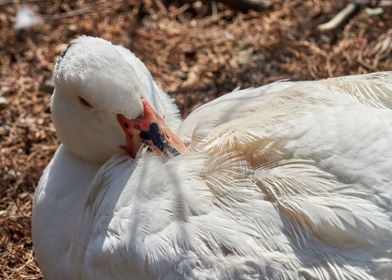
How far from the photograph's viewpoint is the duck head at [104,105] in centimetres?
316

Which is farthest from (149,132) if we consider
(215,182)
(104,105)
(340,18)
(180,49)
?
(340,18)

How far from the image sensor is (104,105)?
126 inches

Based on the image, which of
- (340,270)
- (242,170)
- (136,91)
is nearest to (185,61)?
(136,91)

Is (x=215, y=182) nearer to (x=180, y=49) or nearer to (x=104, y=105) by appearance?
(x=104, y=105)

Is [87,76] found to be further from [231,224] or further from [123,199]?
[231,224]

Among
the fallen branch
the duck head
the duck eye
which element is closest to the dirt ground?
the fallen branch

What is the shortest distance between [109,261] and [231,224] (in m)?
0.46

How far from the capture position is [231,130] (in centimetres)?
311

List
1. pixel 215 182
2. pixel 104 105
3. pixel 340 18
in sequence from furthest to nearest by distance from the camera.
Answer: pixel 340 18
pixel 104 105
pixel 215 182

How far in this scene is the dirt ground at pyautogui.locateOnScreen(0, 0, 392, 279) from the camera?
4684 mm

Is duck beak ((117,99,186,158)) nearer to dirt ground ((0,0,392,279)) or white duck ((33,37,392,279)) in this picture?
white duck ((33,37,392,279))

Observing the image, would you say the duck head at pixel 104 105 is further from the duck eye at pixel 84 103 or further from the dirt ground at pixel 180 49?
the dirt ground at pixel 180 49

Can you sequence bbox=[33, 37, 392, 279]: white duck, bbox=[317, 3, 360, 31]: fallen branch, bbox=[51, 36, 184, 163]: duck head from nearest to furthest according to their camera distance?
bbox=[33, 37, 392, 279]: white duck
bbox=[51, 36, 184, 163]: duck head
bbox=[317, 3, 360, 31]: fallen branch

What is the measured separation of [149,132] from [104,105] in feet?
0.67
